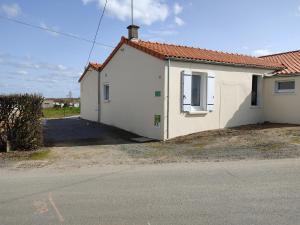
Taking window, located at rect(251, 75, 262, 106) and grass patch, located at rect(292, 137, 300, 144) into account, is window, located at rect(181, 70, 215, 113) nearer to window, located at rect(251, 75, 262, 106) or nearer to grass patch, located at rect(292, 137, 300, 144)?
window, located at rect(251, 75, 262, 106)

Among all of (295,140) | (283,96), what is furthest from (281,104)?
(295,140)

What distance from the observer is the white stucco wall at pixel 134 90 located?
1347cm

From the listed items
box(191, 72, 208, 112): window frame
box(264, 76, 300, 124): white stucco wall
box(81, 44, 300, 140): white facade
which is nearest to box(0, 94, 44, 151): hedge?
box(81, 44, 300, 140): white facade

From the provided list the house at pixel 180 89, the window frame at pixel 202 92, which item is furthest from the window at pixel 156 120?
the window frame at pixel 202 92

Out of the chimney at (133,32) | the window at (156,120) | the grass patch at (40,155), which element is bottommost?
the grass patch at (40,155)

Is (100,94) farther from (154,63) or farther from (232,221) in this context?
(232,221)

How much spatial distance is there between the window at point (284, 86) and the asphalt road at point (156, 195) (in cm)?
879

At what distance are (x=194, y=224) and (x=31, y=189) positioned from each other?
11.3ft

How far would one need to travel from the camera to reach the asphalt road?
4707 millimetres

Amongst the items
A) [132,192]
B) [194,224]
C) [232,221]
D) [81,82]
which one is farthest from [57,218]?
[81,82]

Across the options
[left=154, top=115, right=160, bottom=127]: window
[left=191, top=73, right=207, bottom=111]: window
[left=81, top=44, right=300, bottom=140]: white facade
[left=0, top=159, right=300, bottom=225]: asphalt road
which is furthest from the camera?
[left=191, top=73, right=207, bottom=111]: window

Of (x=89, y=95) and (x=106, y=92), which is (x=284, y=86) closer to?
(x=106, y=92)

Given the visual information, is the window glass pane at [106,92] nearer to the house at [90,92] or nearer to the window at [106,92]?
the window at [106,92]

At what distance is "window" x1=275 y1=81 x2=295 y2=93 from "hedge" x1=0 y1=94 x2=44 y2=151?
37.9 feet
